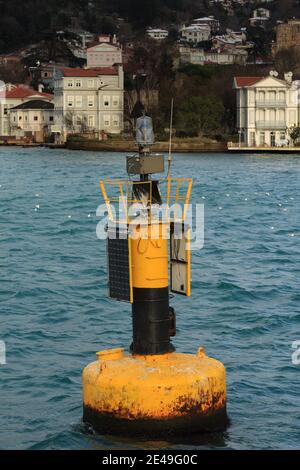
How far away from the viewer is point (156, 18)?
182250 mm

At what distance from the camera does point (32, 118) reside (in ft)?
336

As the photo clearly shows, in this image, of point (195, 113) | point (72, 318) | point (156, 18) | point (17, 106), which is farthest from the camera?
point (156, 18)

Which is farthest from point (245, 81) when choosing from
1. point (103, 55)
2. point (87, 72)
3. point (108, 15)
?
point (108, 15)

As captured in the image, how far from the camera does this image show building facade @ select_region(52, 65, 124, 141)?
305 feet

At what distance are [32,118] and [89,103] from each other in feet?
33.5

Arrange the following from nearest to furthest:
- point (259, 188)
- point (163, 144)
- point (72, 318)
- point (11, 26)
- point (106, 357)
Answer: point (106, 357) → point (72, 318) → point (259, 188) → point (163, 144) → point (11, 26)

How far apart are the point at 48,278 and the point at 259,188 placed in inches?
921

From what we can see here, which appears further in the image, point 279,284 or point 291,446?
point 279,284

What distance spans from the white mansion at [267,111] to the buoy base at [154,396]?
7126cm

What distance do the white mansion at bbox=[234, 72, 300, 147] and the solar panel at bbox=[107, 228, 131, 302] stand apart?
7077cm

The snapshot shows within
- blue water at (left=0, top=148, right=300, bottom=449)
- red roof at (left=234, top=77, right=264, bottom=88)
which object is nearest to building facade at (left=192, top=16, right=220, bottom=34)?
red roof at (left=234, top=77, right=264, bottom=88)

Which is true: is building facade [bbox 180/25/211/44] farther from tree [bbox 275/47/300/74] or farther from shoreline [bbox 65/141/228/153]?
shoreline [bbox 65/141/228/153]

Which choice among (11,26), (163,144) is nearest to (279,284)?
(163,144)

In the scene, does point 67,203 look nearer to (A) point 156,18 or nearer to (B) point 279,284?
(B) point 279,284
